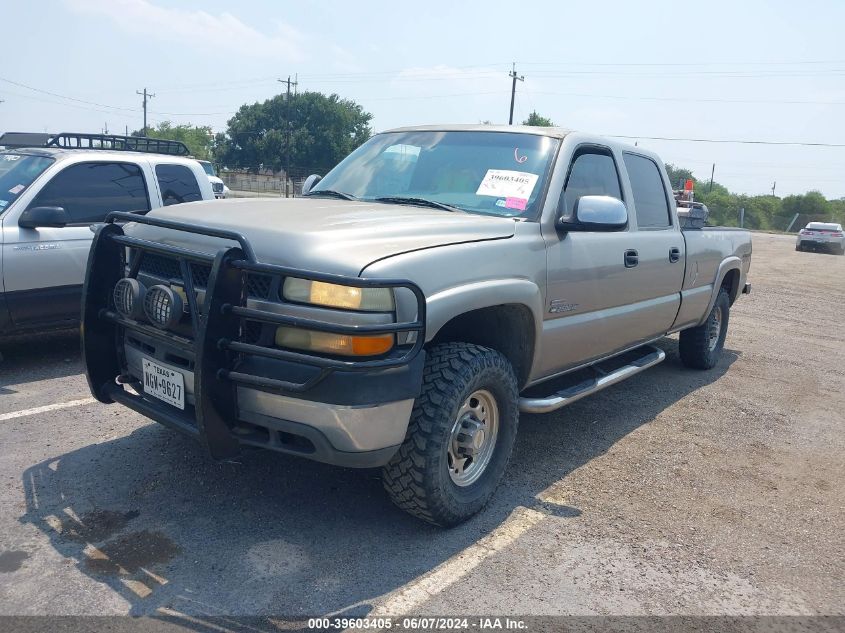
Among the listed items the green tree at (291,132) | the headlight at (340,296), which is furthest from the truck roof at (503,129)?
the green tree at (291,132)

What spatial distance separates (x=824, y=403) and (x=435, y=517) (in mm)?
4439

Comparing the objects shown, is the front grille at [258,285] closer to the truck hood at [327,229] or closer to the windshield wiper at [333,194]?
the truck hood at [327,229]

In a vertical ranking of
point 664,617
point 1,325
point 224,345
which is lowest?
point 664,617

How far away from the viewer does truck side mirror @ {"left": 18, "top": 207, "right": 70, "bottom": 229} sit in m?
5.51

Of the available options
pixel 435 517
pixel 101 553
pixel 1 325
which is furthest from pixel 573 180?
pixel 1 325

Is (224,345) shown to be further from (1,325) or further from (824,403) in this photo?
(824,403)

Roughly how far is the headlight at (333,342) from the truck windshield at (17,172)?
3.88m

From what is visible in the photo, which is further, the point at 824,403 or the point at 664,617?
the point at 824,403

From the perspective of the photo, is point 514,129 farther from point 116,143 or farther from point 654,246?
point 116,143

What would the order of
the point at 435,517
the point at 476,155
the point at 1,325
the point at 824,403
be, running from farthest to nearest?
the point at 824,403
the point at 1,325
the point at 476,155
the point at 435,517

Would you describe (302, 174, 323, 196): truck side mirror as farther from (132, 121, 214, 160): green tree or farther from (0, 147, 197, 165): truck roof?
(132, 121, 214, 160): green tree

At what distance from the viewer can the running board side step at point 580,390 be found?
3920 millimetres

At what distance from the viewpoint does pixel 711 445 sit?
16.2 ft

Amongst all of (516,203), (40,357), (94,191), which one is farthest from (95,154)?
(516,203)
